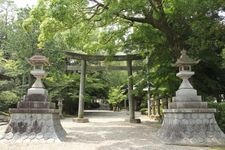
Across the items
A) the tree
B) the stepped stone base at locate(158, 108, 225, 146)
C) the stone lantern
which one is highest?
the tree

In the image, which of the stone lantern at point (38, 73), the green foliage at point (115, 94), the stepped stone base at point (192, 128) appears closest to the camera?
the stepped stone base at point (192, 128)

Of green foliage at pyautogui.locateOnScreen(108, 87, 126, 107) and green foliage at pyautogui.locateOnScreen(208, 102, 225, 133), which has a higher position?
green foliage at pyautogui.locateOnScreen(108, 87, 126, 107)

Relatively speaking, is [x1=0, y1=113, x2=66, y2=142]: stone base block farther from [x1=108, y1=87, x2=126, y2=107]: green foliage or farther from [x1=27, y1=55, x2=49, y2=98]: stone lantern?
[x1=108, y1=87, x2=126, y2=107]: green foliage

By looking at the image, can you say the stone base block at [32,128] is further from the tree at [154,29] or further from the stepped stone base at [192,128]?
the tree at [154,29]

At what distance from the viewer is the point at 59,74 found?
2420 centimetres

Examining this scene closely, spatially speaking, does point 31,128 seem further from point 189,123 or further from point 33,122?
point 189,123

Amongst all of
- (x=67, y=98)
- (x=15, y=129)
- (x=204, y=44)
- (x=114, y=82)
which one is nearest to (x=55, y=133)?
(x=15, y=129)

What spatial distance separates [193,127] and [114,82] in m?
25.6

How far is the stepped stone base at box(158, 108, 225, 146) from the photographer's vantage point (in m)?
10.0

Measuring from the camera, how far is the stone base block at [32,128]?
391 inches

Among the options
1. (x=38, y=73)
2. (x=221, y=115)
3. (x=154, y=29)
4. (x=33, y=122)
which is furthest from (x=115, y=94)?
(x=33, y=122)

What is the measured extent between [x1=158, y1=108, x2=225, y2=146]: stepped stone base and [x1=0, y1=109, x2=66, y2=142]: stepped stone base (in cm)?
387

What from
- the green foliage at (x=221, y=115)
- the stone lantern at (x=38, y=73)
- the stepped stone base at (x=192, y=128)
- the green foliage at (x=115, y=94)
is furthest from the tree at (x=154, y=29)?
the green foliage at (x=115, y=94)

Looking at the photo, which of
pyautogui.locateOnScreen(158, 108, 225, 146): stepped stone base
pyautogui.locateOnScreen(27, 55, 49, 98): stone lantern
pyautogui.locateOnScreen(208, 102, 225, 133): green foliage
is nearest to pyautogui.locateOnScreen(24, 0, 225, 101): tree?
pyautogui.locateOnScreen(27, 55, 49, 98): stone lantern
